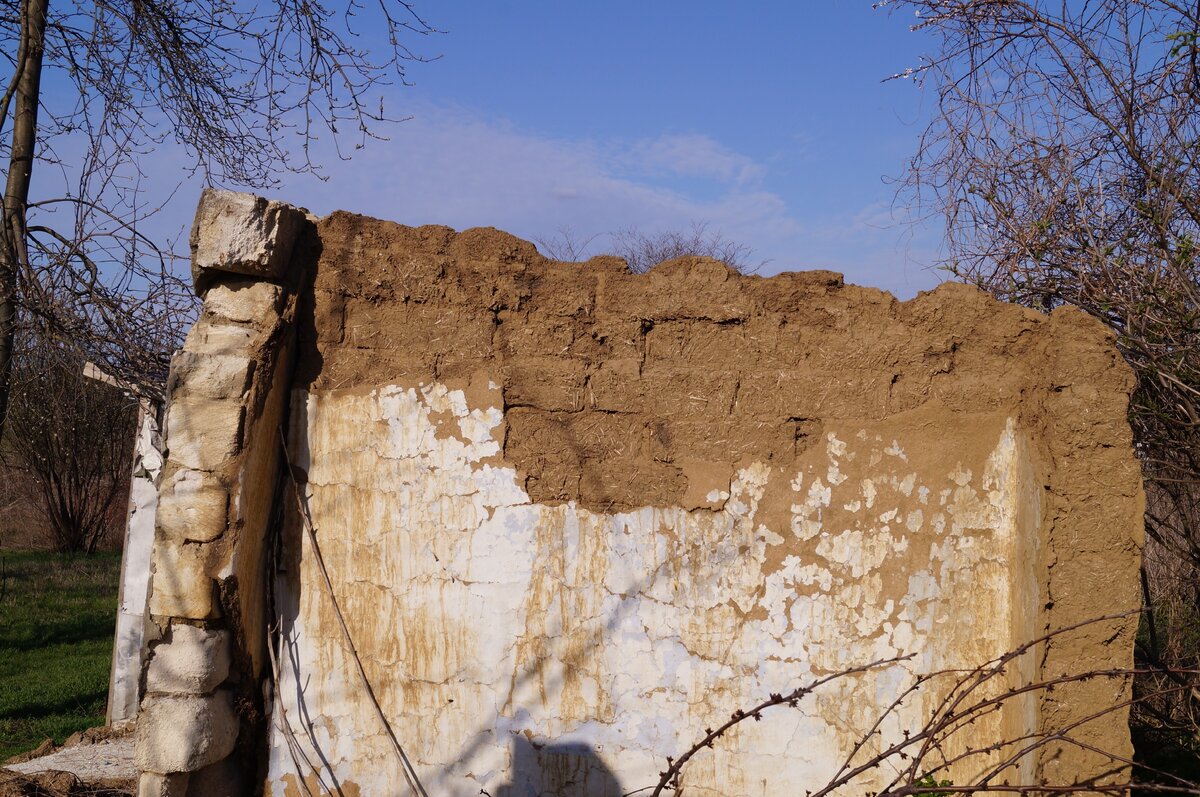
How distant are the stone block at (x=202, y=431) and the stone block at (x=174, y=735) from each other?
0.75 m

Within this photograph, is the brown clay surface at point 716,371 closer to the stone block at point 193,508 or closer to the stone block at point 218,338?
the stone block at point 218,338

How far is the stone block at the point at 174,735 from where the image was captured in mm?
3084

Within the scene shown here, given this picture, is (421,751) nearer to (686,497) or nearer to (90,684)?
(686,497)

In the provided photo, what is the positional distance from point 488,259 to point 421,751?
1704 mm

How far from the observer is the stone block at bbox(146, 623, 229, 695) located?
312 cm

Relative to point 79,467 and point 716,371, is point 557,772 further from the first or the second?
point 79,467

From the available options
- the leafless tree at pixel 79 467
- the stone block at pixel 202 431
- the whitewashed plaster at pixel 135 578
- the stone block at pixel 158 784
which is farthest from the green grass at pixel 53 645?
the stone block at pixel 202 431

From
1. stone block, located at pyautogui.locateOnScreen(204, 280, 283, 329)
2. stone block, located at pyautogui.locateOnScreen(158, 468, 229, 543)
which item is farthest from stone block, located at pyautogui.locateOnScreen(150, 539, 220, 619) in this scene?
stone block, located at pyautogui.locateOnScreen(204, 280, 283, 329)

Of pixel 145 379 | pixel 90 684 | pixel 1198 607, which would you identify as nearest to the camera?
pixel 1198 607

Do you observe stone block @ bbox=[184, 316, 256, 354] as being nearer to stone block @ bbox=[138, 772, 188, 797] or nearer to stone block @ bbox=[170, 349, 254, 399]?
stone block @ bbox=[170, 349, 254, 399]

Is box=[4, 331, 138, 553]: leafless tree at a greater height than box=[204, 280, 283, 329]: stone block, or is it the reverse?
box=[204, 280, 283, 329]: stone block

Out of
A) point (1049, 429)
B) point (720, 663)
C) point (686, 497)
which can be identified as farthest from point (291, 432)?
point (1049, 429)

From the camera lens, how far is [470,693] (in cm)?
327

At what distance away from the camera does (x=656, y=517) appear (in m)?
3.29
